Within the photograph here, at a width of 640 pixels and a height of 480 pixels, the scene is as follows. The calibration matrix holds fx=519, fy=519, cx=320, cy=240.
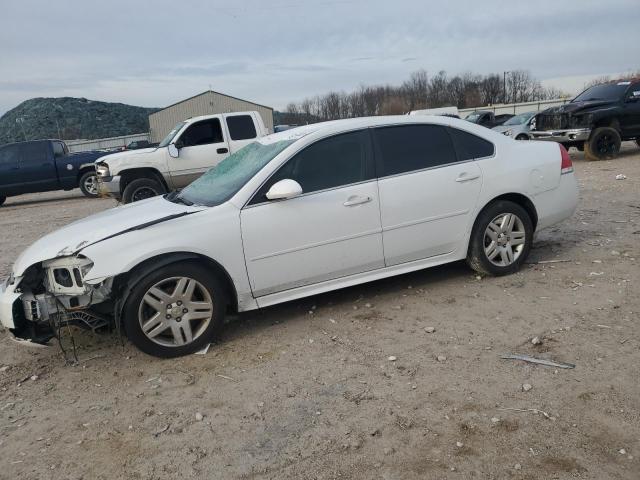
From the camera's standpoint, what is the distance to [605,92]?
13.7 meters

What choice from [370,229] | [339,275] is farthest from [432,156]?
[339,275]

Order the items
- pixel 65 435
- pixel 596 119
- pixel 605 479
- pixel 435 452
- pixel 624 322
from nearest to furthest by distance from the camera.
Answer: pixel 605 479 < pixel 435 452 < pixel 65 435 < pixel 624 322 < pixel 596 119

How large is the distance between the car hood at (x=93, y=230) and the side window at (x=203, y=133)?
6893mm

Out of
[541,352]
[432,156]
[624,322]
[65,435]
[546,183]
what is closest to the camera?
[65,435]

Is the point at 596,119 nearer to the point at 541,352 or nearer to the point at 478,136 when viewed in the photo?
the point at 478,136

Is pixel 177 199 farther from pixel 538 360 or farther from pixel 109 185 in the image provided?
pixel 109 185

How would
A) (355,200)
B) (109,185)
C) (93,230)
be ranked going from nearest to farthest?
(93,230)
(355,200)
(109,185)

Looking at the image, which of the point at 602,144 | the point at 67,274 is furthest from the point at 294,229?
the point at 602,144

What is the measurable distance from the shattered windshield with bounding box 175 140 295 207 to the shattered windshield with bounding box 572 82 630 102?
1211cm

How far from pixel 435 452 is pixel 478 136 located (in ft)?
10.2

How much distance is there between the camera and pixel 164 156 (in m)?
10.8

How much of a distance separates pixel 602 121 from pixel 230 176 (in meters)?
12.1

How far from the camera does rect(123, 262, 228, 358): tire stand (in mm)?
3625

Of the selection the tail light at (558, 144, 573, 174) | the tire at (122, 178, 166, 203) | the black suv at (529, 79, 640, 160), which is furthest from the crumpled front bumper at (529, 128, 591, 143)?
the tire at (122, 178, 166, 203)
